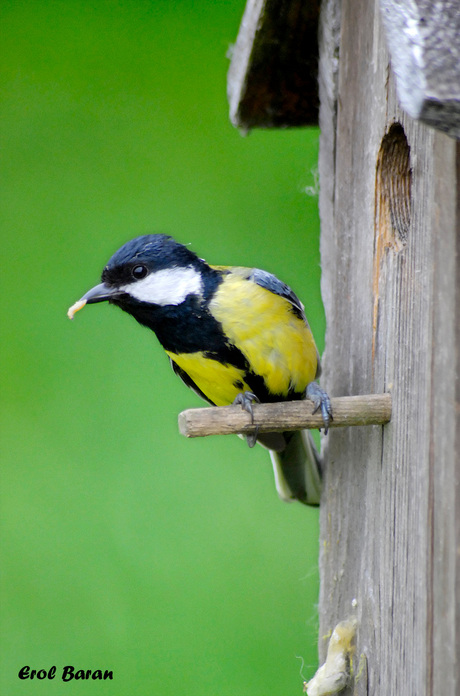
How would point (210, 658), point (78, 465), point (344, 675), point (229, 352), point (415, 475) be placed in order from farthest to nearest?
point (78, 465) < point (210, 658) < point (229, 352) < point (344, 675) < point (415, 475)

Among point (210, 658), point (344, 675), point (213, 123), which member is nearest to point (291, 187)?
point (213, 123)

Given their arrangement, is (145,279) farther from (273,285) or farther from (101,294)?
(273,285)

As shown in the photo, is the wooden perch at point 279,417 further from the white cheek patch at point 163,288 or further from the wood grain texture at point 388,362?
the white cheek patch at point 163,288

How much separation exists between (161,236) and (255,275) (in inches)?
11.8

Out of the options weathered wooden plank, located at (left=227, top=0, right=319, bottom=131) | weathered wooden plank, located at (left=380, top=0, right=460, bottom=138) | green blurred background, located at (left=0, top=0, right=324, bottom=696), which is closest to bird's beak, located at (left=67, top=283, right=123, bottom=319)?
weathered wooden plank, located at (left=227, top=0, right=319, bottom=131)

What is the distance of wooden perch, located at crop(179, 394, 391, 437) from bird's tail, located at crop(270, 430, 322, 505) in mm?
706

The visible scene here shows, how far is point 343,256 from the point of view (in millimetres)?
2439

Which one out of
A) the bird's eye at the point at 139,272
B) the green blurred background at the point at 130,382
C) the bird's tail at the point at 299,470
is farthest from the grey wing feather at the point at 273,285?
the green blurred background at the point at 130,382

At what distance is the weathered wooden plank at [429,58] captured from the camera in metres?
1.20

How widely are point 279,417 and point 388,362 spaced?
28 cm

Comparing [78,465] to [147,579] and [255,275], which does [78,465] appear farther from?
[255,275]

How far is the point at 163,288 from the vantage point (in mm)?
2551

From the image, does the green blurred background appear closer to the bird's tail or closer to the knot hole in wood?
the bird's tail

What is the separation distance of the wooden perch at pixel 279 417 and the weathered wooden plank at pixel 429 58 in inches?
31.2
